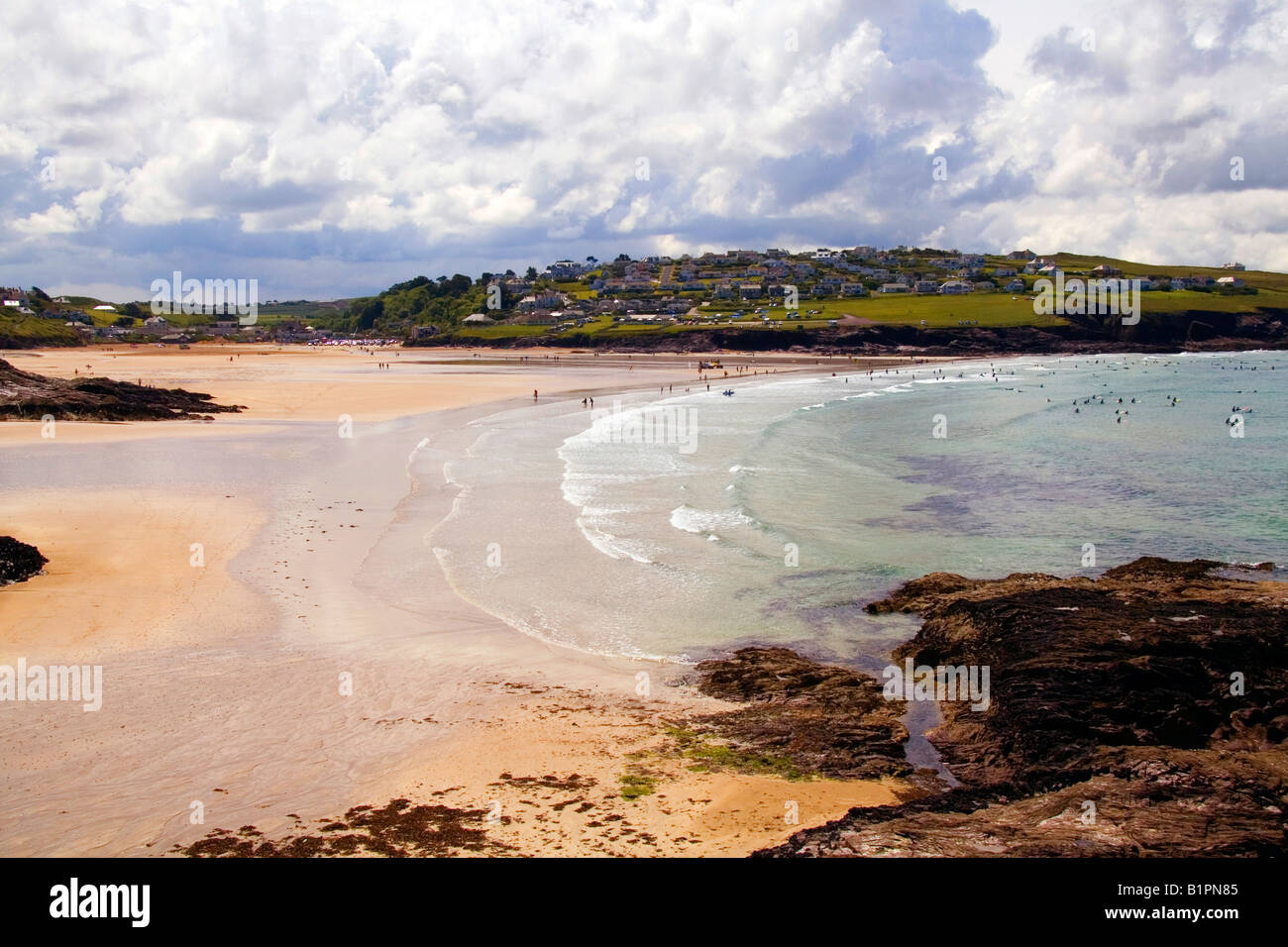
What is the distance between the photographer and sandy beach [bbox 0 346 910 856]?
9.73 meters

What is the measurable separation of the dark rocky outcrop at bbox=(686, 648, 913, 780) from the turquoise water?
1.26 meters

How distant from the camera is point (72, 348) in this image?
133 meters

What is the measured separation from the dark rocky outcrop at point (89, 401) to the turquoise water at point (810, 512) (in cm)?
1696

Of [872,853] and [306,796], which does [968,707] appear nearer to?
[872,853]

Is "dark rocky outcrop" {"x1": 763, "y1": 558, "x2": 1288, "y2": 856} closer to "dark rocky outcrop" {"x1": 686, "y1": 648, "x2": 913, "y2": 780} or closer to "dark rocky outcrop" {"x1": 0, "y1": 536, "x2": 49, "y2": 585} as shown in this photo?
"dark rocky outcrop" {"x1": 686, "y1": 648, "x2": 913, "y2": 780}

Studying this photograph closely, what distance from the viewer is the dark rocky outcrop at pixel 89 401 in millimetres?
44281

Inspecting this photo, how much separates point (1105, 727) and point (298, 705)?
442 inches

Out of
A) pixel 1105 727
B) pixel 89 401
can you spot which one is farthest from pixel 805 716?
pixel 89 401

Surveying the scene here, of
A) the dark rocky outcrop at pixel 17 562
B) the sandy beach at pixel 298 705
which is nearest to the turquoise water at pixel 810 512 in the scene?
the sandy beach at pixel 298 705

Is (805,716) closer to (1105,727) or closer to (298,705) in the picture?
(1105,727)

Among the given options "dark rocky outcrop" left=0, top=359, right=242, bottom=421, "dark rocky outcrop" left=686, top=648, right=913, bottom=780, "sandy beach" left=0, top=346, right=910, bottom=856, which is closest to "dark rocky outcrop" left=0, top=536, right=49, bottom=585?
Answer: "sandy beach" left=0, top=346, right=910, bottom=856

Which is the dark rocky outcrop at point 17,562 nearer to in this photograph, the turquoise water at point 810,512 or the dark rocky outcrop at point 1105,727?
the turquoise water at point 810,512

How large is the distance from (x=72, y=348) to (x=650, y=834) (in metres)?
153

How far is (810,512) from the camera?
27531 millimetres
